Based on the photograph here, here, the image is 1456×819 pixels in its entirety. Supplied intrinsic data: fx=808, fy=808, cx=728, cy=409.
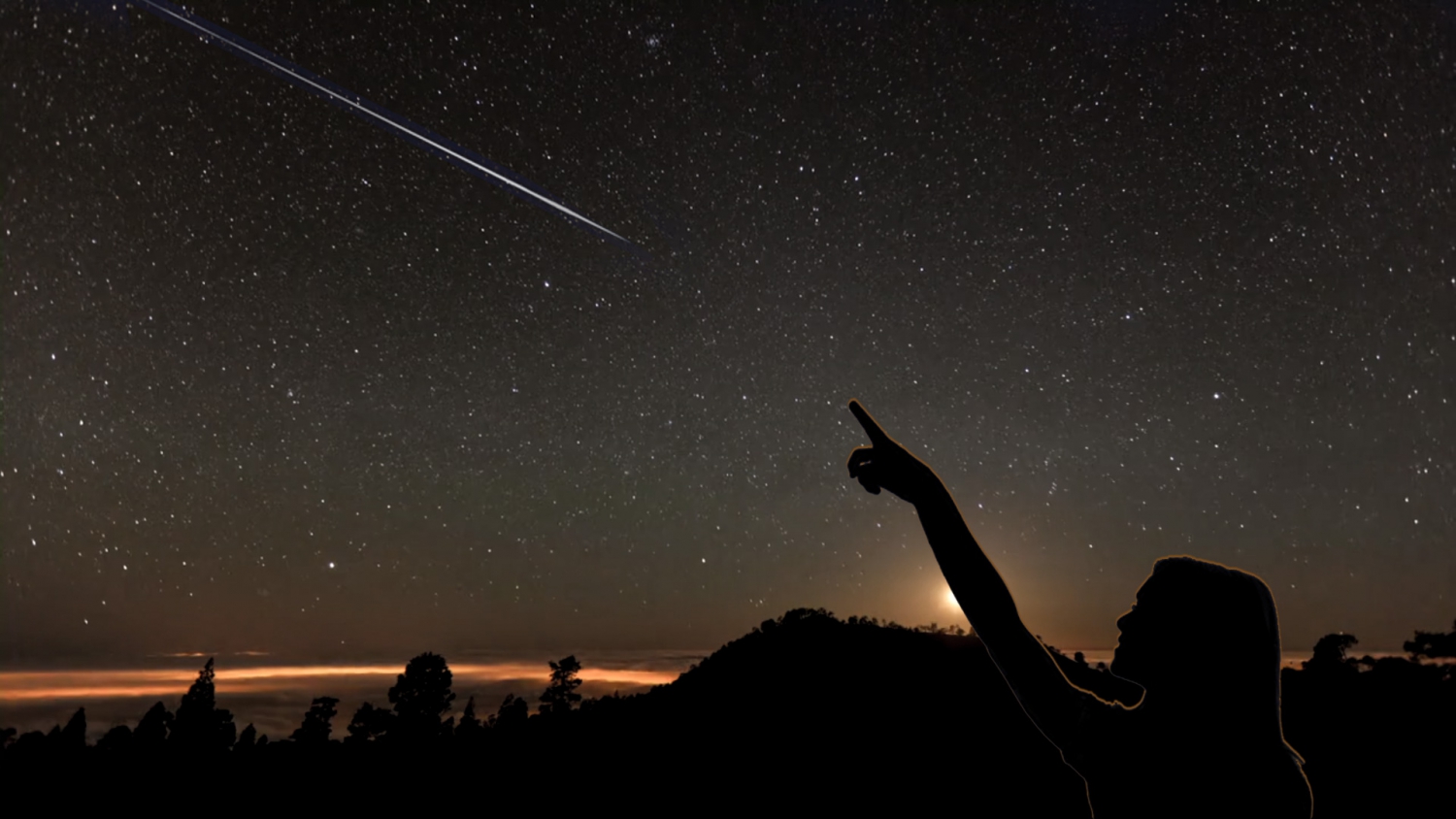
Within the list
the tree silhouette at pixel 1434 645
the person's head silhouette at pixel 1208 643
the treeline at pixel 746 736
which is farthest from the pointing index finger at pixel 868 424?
the treeline at pixel 746 736

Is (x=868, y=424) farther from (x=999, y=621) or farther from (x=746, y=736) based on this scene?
(x=746, y=736)

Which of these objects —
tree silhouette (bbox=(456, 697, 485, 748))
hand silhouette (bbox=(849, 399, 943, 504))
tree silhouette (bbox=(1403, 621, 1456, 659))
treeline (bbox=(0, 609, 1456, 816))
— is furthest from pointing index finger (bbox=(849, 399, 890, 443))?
tree silhouette (bbox=(456, 697, 485, 748))

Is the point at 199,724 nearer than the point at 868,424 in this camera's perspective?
No

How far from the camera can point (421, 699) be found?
278 ft

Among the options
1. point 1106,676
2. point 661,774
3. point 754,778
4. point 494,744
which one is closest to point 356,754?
point 494,744

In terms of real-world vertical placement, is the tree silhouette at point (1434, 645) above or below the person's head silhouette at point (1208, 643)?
above

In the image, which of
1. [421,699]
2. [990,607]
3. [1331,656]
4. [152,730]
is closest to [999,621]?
[990,607]

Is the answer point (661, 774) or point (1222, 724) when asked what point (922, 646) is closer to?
point (661, 774)

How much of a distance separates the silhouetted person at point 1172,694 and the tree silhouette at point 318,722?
102m

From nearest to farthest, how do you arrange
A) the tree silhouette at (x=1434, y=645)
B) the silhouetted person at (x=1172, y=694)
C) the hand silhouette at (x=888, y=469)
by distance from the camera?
the silhouetted person at (x=1172, y=694) < the hand silhouette at (x=888, y=469) < the tree silhouette at (x=1434, y=645)

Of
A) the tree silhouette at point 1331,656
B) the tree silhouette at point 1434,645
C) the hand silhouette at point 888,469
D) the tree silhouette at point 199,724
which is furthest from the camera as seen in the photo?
the tree silhouette at point 199,724

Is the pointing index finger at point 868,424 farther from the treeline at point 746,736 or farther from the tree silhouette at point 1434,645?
the treeline at point 746,736

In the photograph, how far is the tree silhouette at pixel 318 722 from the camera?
8679 cm

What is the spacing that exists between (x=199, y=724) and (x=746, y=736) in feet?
181
